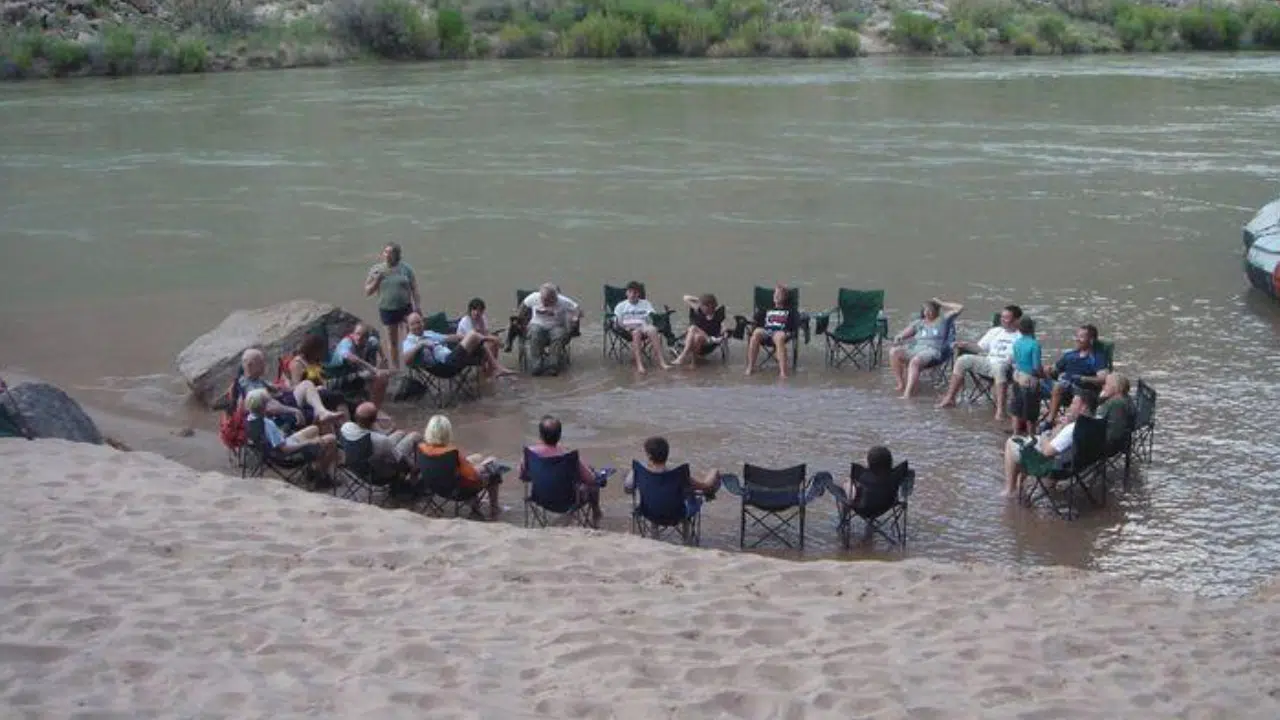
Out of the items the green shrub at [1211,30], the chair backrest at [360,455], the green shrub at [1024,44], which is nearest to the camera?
the chair backrest at [360,455]

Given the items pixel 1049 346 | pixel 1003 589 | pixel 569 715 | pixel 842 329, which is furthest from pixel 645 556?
pixel 1049 346

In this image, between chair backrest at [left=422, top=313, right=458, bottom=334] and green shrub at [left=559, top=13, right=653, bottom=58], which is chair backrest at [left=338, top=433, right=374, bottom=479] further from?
green shrub at [left=559, top=13, right=653, bottom=58]

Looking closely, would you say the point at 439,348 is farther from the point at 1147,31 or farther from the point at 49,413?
the point at 1147,31

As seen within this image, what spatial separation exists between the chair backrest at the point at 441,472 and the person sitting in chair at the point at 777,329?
4.16 metres

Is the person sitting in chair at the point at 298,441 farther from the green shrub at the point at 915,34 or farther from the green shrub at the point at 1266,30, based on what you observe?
the green shrub at the point at 1266,30

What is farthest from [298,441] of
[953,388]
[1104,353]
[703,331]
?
[1104,353]

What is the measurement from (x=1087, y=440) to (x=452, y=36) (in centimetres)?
4410

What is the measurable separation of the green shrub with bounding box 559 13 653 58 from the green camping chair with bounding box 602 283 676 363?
39147 mm

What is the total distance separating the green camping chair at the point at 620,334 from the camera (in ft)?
42.5

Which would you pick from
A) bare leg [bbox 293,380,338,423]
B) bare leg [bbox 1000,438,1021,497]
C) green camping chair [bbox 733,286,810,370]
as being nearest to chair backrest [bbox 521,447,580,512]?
bare leg [bbox 293,380,338,423]

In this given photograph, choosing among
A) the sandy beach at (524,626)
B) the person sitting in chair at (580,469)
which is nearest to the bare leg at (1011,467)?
the sandy beach at (524,626)

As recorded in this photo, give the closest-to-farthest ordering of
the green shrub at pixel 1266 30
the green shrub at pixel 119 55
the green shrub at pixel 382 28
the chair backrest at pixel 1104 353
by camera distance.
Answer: the chair backrest at pixel 1104 353, the green shrub at pixel 119 55, the green shrub at pixel 382 28, the green shrub at pixel 1266 30

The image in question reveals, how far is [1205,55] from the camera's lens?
52.1 metres

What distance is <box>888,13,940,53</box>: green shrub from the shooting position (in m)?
52.2
